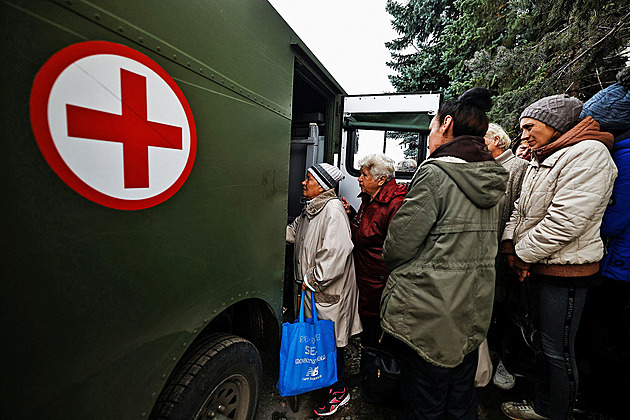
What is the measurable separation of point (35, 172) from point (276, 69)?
4.63ft

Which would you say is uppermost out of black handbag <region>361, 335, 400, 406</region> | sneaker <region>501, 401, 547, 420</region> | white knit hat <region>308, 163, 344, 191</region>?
white knit hat <region>308, 163, 344, 191</region>

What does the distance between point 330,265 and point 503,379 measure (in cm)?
213

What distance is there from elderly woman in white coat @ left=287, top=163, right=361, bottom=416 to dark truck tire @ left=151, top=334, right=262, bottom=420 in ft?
2.14

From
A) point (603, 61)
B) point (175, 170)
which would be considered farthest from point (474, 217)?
point (603, 61)

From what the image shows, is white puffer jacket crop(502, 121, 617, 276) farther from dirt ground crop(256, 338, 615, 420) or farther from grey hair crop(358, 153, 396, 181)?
dirt ground crop(256, 338, 615, 420)

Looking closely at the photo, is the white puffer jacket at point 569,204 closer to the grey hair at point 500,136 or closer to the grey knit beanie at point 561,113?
the grey knit beanie at point 561,113

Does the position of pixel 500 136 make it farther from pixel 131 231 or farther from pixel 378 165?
pixel 131 231

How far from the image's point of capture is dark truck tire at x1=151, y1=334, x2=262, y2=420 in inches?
48.3

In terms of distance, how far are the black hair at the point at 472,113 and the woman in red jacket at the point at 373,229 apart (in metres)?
0.70

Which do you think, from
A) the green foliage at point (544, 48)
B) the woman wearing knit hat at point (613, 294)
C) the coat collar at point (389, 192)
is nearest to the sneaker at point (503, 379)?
the woman wearing knit hat at point (613, 294)

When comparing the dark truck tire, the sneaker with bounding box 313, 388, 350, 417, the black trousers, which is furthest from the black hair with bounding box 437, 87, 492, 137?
the sneaker with bounding box 313, 388, 350, 417

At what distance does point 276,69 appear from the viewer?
1.76 metres

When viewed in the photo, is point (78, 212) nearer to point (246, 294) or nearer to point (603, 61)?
point (246, 294)

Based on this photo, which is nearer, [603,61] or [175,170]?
[175,170]
